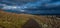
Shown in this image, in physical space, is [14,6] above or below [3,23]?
Result: above

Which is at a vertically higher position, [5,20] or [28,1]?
[28,1]

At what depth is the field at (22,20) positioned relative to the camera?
2.04 metres

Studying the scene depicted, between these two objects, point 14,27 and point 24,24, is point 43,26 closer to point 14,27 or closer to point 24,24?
point 24,24

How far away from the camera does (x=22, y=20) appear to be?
2047 mm

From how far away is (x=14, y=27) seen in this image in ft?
6.65

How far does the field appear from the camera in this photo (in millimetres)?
2035

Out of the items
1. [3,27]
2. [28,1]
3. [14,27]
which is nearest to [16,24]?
[14,27]

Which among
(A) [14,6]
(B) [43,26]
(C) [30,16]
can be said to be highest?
(A) [14,6]

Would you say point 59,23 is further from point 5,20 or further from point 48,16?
point 5,20

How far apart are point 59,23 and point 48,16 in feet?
0.55

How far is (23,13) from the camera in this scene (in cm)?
206

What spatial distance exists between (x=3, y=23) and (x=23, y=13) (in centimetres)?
28

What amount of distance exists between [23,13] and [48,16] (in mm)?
323

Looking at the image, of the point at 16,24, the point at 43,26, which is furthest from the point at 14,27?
the point at 43,26
